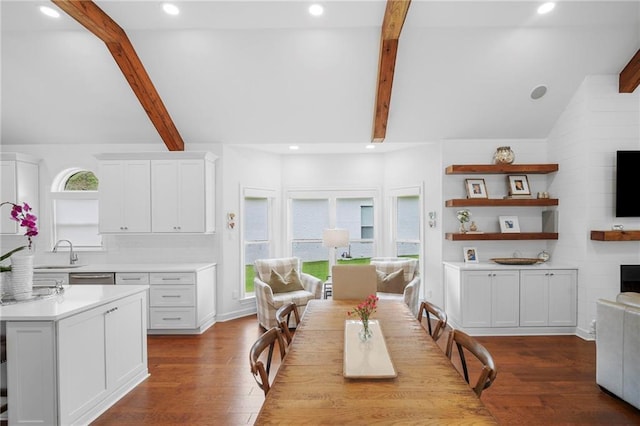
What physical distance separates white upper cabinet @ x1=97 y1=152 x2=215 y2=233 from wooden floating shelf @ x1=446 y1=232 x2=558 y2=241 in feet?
11.7

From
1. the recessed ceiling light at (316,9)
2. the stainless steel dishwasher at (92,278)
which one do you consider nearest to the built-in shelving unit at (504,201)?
the recessed ceiling light at (316,9)

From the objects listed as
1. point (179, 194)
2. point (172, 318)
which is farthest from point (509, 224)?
point (172, 318)

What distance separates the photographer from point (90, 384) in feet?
8.54

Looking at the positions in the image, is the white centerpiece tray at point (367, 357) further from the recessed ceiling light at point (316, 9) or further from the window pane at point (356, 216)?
the window pane at point (356, 216)

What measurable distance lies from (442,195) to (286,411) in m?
4.32

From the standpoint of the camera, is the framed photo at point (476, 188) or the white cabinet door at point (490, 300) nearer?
the white cabinet door at point (490, 300)

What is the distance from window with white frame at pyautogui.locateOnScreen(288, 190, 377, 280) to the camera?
20.2 ft

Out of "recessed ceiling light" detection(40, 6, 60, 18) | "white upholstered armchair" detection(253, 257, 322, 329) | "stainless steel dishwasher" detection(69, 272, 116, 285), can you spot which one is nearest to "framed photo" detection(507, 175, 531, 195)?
"white upholstered armchair" detection(253, 257, 322, 329)

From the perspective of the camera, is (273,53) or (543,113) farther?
(543,113)

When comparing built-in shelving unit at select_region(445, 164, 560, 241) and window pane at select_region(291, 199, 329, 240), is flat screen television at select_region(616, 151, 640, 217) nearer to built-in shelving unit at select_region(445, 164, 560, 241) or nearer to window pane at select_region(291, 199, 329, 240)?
built-in shelving unit at select_region(445, 164, 560, 241)

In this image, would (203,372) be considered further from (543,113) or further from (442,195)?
(543,113)

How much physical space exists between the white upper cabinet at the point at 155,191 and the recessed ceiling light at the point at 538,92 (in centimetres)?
442

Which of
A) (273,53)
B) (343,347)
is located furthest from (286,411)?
(273,53)

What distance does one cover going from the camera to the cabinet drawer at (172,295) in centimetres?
458
